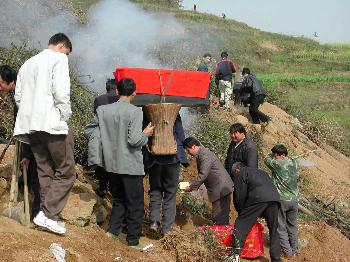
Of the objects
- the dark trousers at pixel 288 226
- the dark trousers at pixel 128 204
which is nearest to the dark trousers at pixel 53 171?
the dark trousers at pixel 128 204

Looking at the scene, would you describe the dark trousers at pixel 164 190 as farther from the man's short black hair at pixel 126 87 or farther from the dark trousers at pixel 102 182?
the man's short black hair at pixel 126 87

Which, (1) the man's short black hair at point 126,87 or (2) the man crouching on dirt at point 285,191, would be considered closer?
(1) the man's short black hair at point 126,87

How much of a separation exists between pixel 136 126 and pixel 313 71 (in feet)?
98.5

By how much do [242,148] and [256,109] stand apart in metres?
6.14

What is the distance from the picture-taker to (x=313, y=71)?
33.4 meters

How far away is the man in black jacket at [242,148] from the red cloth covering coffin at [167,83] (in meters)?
0.85

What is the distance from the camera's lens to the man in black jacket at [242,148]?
656cm

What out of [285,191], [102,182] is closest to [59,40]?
[102,182]

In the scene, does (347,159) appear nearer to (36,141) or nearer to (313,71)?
(36,141)

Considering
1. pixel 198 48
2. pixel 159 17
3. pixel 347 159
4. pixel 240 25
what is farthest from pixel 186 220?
pixel 240 25

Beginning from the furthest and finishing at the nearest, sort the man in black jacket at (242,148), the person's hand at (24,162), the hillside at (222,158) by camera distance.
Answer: the man in black jacket at (242,148) → the person's hand at (24,162) → the hillside at (222,158)

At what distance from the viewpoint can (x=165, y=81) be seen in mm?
6020

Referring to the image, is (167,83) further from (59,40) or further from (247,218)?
(247,218)

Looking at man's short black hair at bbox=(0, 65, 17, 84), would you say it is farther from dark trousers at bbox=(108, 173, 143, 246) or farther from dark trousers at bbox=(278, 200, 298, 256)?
dark trousers at bbox=(278, 200, 298, 256)
